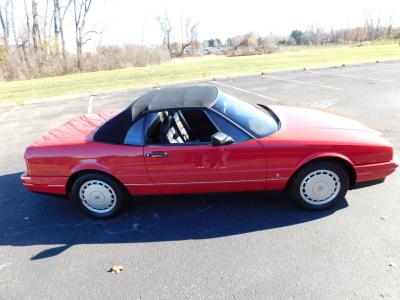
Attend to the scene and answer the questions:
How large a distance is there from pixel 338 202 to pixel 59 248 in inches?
125

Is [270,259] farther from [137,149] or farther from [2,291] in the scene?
[2,291]

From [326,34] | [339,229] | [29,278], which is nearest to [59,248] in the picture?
[29,278]

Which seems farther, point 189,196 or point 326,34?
point 326,34

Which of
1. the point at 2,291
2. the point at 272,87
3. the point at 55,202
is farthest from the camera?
the point at 272,87

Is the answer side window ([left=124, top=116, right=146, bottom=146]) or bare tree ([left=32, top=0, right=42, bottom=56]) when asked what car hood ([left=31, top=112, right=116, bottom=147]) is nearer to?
side window ([left=124, top=116, right=146, bottom=146])

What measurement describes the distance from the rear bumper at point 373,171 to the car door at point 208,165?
106 cm

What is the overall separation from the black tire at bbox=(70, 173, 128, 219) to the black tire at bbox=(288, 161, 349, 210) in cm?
201

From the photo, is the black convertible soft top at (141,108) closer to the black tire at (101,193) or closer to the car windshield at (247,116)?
the car windshield at (247,116)

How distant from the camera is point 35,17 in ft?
117

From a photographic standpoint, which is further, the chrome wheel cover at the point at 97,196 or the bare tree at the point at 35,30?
the bare tree at the point at 35,30

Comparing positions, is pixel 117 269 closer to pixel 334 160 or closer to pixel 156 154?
pixel 156 154

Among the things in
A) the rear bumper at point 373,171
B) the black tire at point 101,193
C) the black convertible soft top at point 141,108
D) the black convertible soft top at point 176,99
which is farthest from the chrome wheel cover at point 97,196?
the rear bumper at point 373,171

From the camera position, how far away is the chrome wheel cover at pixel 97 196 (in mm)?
4020

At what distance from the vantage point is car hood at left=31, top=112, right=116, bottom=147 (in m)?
4.10
